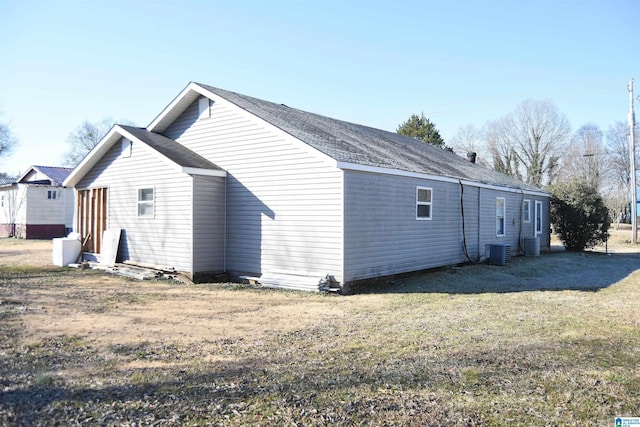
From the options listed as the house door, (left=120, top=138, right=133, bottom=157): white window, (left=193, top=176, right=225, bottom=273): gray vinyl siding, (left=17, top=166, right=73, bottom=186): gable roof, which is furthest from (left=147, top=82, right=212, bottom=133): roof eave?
(left=17, top=166, right=73, bottom=186): gable roof

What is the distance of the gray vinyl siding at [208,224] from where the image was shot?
39.8 ft

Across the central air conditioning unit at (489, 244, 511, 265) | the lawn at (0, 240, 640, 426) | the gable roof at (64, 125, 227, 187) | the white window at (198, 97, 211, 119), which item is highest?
the white window at (198, 97, 211, 119)

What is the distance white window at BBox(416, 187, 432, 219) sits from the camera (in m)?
12.9

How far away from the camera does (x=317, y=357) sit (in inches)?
223

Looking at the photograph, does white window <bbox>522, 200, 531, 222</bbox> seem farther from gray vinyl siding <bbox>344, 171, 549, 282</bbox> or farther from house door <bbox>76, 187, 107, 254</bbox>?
house door <bbox>76, 187, 107, 254</bbox>

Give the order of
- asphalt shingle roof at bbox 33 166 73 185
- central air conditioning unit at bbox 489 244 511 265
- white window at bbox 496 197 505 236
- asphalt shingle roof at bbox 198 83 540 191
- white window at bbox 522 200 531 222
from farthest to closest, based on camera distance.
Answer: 1. asphalt shingle roof at bbox 33 166 73 185
2. white window at bbox 522 200 531 222
3. white window at bbox 496 197 505 236
4. central air conditioning unit at bbox 489 244 511 265
5. asphalt shingle roof at bbox 198 83 540 191

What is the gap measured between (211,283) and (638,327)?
8.73 metres

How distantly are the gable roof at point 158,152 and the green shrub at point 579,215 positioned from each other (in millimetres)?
16272

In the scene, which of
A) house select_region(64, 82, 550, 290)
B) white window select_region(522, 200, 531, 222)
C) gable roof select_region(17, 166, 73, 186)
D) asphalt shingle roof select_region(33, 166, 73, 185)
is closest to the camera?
house select_region(64, 82, 550, 290)

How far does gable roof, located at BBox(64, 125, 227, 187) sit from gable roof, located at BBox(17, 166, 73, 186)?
16.2 metres

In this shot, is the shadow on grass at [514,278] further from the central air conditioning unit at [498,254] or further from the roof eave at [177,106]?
the roof eave at [177,106]

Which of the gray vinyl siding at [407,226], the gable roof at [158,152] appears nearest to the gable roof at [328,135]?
the gray vinyl siding at [407,226]

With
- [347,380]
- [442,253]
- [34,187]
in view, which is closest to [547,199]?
[442,253]

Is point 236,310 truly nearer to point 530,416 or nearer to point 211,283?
point 211,283
